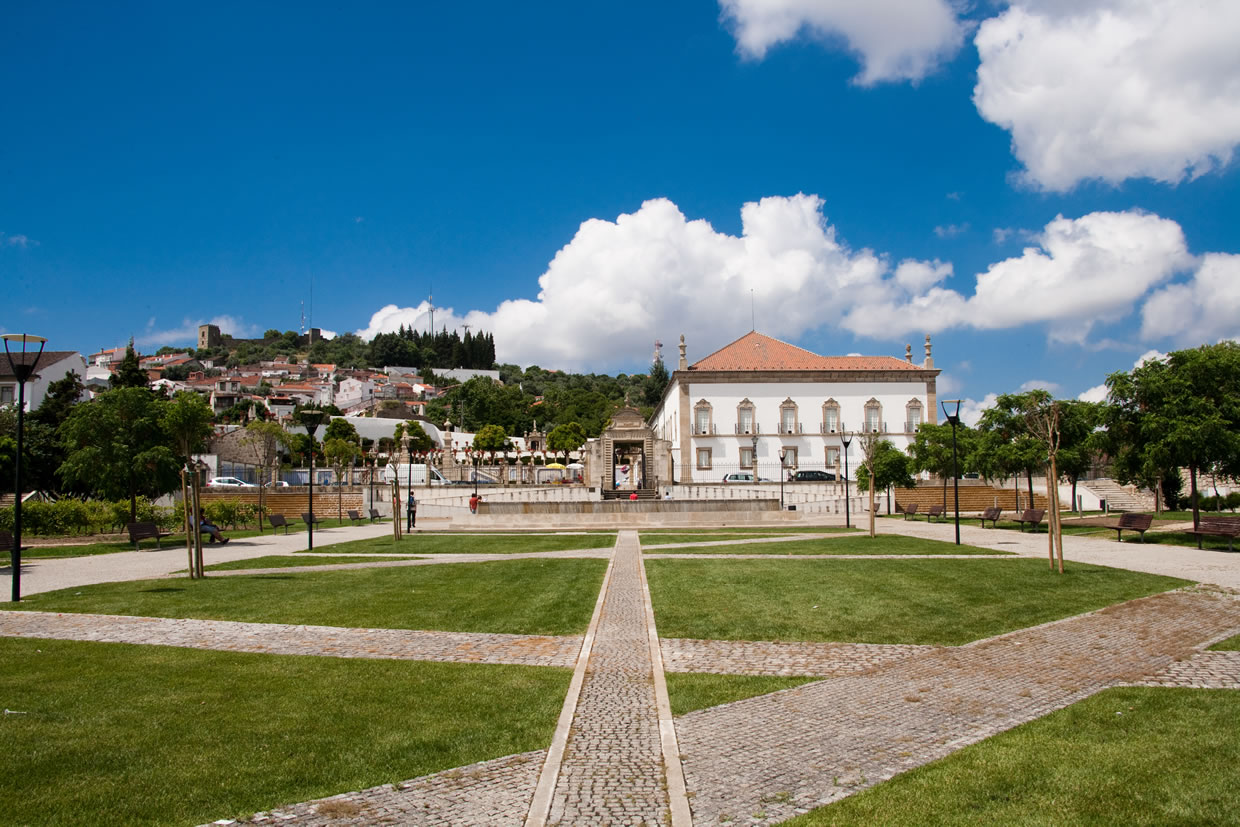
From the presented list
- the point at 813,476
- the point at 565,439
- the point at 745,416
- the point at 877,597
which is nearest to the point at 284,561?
the point at 877,597

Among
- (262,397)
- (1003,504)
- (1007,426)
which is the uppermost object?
(262,397)

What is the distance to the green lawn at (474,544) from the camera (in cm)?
2153

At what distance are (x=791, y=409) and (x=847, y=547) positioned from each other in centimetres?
3971

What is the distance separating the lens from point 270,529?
32.5m

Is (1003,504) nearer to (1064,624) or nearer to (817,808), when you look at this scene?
(1064,624)

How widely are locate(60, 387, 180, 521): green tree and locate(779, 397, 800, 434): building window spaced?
43592 mm

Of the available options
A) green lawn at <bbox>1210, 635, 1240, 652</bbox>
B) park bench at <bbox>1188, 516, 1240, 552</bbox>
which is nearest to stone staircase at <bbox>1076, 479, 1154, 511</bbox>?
park bench at <bbox>1188, 516, 1240, 552</bbox>

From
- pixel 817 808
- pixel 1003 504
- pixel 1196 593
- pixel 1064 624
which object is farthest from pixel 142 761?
pixel 1003 504

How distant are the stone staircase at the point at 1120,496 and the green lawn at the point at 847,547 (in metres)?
24.5

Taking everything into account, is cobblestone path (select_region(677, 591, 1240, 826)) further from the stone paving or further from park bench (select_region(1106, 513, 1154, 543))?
park bench (select_region(1106, 513, 1154, 543))

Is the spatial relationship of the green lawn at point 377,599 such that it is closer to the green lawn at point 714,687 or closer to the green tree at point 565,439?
the green lawn at point 714,687

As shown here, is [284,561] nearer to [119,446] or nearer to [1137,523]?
[119,446]

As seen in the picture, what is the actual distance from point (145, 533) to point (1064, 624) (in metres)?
23.2

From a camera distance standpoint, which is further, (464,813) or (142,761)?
(142,761)
